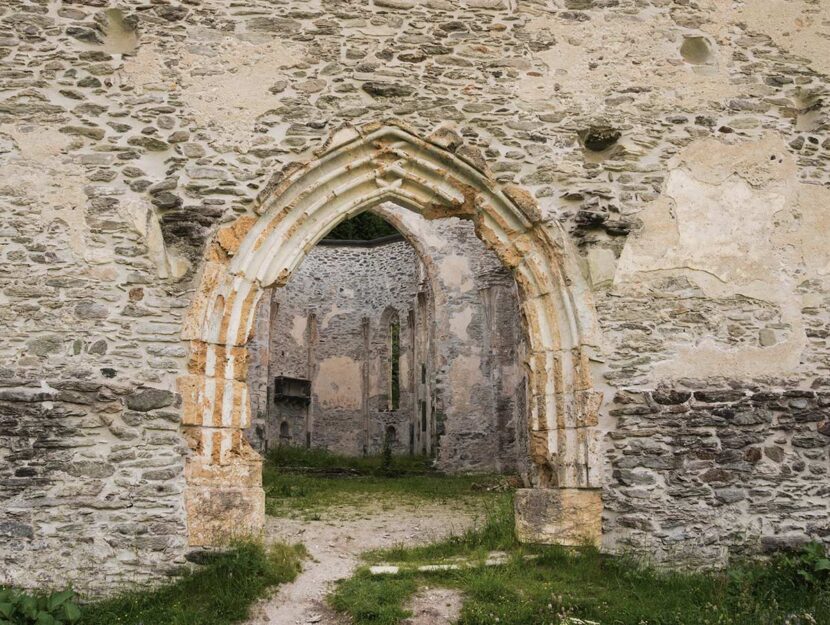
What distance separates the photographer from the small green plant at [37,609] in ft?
14.9

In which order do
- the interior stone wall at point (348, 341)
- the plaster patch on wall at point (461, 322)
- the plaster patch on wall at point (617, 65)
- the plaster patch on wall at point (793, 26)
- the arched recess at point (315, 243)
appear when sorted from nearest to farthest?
1. the arched recess at point (315, 243)
2. the plaster patch on wall at point (617, 65)
3. the plaster patch on wall at point (793, 26)
4. the plaster patch on wall at point (461, 322)
5. the interior stone wall at point (348, 341)

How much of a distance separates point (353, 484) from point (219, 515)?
22.5 feet

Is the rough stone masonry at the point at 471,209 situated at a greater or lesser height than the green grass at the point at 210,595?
greater

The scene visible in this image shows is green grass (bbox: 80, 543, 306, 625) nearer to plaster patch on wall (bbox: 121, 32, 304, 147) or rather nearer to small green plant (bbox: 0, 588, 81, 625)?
small green plant (bbox: 0, 588, 81, 625)

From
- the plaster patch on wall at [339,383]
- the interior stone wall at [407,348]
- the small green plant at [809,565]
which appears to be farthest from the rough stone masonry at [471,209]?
the plaster patch on wall at [339,383]

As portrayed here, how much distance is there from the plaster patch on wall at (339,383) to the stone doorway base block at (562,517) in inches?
570

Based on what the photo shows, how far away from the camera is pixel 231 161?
226 inches

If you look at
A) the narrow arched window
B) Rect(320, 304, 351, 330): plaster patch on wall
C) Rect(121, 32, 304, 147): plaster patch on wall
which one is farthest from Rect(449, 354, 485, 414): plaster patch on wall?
Rect(121, 32, 304, 147): plaster patch on wall

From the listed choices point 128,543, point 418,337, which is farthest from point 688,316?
point 418,337

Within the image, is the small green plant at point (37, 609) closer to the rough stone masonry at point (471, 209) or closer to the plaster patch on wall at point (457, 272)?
the rough stone masonry at point (471, 209)

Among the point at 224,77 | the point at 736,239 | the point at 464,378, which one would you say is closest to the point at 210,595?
the point at 224,77

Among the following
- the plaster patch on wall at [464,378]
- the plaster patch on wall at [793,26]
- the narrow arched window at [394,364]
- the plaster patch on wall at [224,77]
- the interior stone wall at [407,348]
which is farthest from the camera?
the narrow arched window at [394,364]

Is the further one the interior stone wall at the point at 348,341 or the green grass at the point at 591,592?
the interior stone wall at the point at 348,341

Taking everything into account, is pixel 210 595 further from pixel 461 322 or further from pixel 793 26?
pixel 461 322
